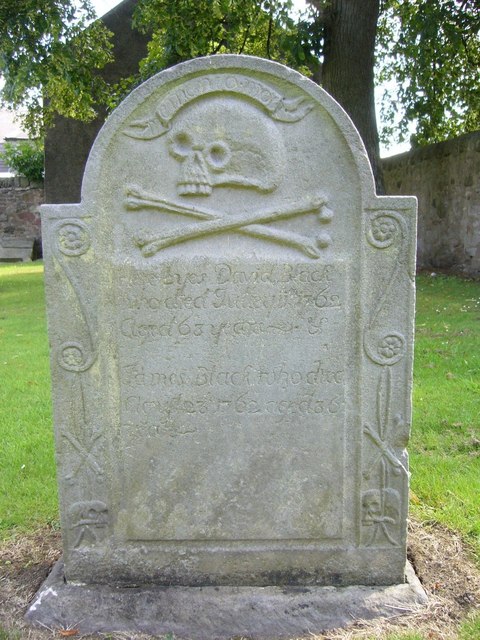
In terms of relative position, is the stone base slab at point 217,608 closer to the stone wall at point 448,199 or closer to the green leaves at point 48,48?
the green leaves at point 48,48

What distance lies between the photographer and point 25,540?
135 inches

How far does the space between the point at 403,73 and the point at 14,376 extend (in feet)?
31.2

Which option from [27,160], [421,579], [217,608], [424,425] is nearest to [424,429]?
[424,425]

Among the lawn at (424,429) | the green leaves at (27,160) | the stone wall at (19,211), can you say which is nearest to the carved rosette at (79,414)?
the lawn at (424,429)

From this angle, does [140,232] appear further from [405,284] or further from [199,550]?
[199,550]

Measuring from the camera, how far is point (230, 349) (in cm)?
286

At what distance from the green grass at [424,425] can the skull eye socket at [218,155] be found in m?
2.31

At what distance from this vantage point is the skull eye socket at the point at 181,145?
2754mm

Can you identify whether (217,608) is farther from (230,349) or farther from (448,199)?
(448,199)

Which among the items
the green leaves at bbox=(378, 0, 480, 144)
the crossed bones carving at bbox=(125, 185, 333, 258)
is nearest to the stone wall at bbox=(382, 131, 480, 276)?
the green leaves at bbox=(378, 0, 480, 144)

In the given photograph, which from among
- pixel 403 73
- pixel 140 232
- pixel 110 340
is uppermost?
pixel 403 73

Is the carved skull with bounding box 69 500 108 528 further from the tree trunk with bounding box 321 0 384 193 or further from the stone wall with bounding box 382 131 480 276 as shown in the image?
the stone wall with bounding box 382 131 480 276

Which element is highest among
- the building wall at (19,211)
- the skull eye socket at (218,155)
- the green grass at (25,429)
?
the building wall at (19,211)

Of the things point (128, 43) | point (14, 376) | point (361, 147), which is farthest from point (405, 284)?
point (128, 43)
